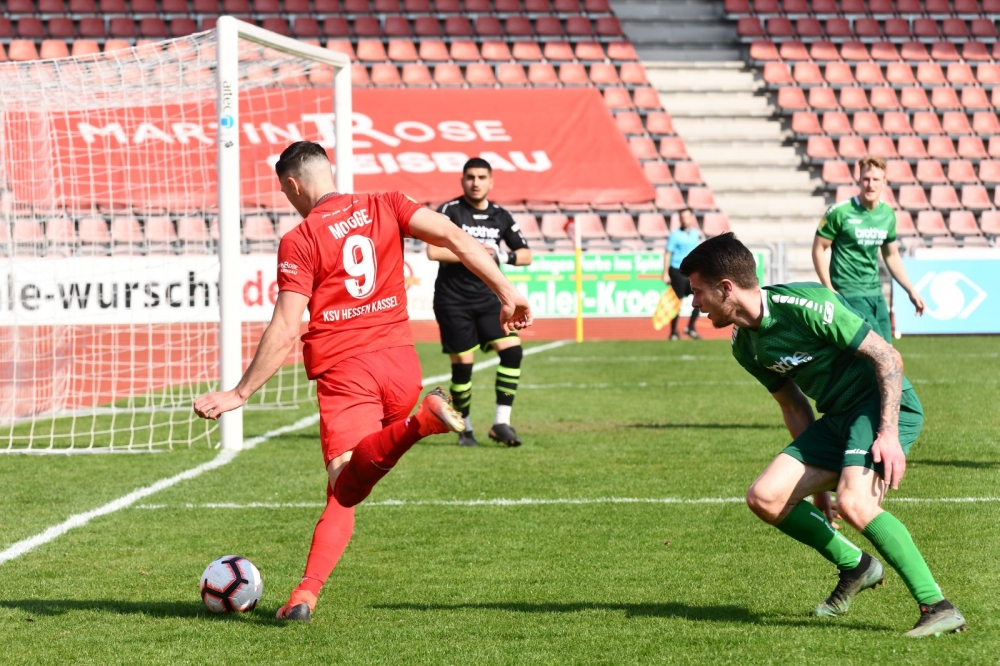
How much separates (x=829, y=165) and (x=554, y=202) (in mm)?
5854

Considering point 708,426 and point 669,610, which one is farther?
point 708,426

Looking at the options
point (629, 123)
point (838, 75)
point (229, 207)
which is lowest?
point (229, 207)

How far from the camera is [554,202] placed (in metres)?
23.5

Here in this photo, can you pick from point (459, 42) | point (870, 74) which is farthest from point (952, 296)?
point (459, 42)

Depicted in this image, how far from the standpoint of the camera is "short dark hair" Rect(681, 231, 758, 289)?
427 cm

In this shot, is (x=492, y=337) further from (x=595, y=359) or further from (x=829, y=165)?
(x=829, y=165)

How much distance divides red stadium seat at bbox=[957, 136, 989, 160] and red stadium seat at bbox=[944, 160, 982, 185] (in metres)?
0.22

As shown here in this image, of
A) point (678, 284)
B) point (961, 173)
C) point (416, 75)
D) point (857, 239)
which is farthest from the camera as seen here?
point (416, 75)

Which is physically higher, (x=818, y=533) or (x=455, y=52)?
(x=455, y=52)

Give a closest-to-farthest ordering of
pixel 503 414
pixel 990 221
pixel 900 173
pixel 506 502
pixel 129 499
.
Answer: pixel 506 502 < pixel 129 499 < pixel 503 414 < pixel 990 221 < pixel 900 173

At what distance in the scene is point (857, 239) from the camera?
930 cm

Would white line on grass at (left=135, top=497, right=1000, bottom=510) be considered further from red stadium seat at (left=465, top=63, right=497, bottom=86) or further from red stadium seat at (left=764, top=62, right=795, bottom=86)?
red stadium seat at (left=764, top=62, right=795, bottom=86)

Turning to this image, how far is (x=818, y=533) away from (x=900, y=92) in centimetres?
2467

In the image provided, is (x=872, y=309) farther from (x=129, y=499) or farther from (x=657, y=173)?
(x=657, y=173)
